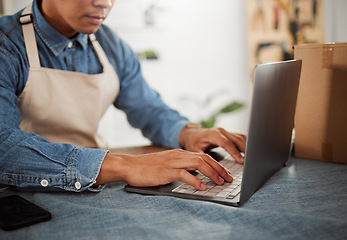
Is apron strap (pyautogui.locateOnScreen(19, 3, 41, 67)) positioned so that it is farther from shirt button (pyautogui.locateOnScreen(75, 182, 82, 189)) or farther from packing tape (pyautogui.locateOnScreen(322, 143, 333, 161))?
packing tape (pyautogui.locateOnScreen(322, 143, 333, 161))

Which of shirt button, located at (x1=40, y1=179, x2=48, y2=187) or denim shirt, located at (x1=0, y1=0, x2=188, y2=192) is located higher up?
denim shirt, located at (x1=0, y1=0, x2=188, y2=192)

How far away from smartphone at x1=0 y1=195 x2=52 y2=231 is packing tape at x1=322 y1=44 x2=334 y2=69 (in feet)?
2.50

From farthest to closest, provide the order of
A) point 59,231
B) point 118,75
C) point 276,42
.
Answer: point 276,42 < point 118,75 < point 59,231

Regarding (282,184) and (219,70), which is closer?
(282,184)

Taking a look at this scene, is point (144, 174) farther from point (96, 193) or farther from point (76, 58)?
point (76, 58)

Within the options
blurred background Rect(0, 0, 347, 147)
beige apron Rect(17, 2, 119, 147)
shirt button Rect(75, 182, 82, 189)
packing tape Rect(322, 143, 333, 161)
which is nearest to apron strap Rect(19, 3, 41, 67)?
beige apron Rect(17, 2, 119, 147)

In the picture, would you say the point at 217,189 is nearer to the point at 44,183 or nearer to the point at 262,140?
the point at 262,140

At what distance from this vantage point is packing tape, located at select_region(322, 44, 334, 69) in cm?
98

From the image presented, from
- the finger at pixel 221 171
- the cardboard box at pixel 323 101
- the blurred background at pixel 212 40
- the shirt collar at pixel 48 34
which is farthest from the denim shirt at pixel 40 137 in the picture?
the blurred background at pixel 212 40

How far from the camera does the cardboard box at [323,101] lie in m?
0.98

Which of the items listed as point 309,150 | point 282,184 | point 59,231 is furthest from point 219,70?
point 59,231

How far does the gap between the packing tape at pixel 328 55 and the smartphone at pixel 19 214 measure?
2.50 feet

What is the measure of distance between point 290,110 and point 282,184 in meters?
0.22

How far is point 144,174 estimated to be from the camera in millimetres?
834
